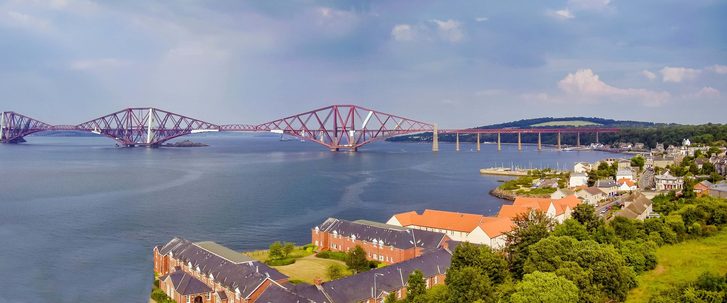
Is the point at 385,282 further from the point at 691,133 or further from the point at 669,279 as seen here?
the point at 691,133

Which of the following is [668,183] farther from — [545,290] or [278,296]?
[278,296]

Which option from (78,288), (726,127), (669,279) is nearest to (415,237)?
(669,279)

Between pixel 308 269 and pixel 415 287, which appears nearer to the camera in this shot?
pixel 415 287

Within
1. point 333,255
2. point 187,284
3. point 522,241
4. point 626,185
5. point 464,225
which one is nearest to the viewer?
point 187,284

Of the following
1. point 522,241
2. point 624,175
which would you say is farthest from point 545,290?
point 624,175

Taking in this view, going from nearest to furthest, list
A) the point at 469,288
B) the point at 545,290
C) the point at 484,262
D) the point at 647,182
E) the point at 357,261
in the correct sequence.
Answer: the point at 545,290, the point at 469,288, the point at 484,262, the point at 357,261, the point at 647,182

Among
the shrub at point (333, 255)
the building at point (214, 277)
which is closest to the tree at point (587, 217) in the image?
the shrub at point (333, 255)

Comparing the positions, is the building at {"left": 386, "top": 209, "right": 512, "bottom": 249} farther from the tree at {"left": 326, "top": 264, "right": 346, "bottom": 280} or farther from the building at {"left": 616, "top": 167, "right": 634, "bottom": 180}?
the building at {"left": 616, "top": 167, "right": 634, "bottom": 180}
